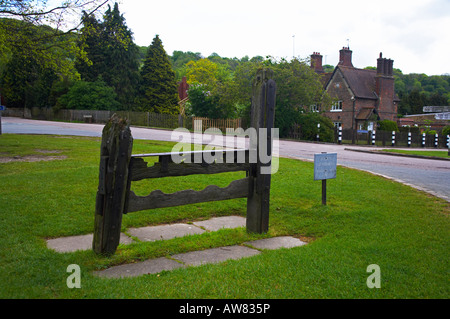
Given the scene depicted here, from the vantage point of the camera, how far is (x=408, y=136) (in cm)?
3550

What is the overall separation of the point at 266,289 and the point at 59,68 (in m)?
14.1

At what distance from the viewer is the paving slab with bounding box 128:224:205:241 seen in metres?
5.27

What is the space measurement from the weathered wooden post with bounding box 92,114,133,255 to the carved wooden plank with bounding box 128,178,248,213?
0.70 feet

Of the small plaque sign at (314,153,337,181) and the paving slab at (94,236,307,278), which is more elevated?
the small plaque sign at (314,153,337,181)

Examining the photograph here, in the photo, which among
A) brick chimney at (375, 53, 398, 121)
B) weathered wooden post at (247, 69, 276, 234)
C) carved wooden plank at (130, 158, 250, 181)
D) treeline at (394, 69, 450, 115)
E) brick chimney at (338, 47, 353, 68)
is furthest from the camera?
treeline at (394, 69, 450, 115)

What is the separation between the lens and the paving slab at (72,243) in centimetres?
456

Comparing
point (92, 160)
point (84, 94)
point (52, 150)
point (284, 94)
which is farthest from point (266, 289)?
point (84, 94)

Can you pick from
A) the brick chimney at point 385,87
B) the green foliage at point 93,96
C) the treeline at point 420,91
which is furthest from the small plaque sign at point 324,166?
the treeline at point 420,91

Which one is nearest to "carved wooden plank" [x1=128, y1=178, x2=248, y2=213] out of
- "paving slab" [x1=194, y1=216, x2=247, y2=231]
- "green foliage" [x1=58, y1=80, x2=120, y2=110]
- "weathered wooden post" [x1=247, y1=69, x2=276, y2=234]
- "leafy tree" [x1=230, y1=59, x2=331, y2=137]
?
"weathered wooden post" [x1=247, y1=69, x2=276, y2=234]

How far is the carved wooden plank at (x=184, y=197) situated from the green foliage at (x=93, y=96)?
46.1m

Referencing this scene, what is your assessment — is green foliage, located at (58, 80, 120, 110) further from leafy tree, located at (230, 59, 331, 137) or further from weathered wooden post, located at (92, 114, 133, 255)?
weathered wooden post, located at (92, 114, 133, 255)

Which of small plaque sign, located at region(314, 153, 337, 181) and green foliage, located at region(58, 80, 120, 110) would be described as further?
green foliage, located at region(58, 80, 120, 110)

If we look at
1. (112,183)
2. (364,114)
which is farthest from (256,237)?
(364,114)
